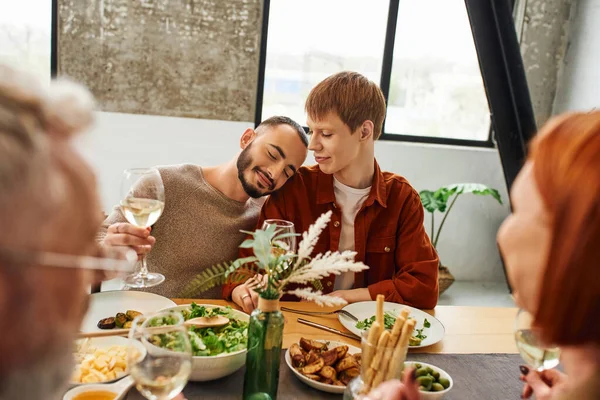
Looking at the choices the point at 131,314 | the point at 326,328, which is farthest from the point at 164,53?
the point at 326,328

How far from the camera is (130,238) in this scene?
1.52 metres

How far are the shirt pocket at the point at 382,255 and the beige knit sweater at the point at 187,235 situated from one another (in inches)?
21.5

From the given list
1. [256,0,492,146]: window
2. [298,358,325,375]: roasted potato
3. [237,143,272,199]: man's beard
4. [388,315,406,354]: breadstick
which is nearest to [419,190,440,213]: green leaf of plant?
[256,0,492,146]: window

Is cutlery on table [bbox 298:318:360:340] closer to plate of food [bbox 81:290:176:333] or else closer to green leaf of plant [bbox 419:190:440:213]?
plate of food [bbox 81:290:176:333]

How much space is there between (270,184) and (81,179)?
1.44 metres

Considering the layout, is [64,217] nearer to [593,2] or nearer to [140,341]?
[140,341]

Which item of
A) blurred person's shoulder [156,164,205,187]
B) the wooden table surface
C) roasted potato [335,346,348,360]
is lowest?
the wooden table surface

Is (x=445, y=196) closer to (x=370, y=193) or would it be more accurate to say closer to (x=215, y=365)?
(x=370, y=193)

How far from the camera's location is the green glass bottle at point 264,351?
1037mm

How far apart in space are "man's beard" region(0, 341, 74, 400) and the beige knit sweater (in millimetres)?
1467

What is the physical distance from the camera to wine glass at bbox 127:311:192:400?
83cm

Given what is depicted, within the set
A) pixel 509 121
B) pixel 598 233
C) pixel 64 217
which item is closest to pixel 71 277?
pixel 64 217

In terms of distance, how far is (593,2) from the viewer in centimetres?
444

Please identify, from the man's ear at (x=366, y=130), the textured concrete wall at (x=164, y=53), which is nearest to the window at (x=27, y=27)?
the textured concrete wall at (x=164, y=53)
